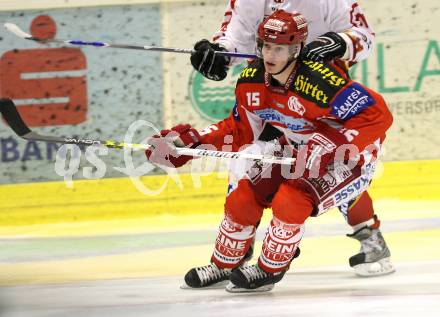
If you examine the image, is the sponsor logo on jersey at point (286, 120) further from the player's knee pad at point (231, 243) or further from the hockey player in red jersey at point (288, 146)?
the player's knee pad at point (231, 243)

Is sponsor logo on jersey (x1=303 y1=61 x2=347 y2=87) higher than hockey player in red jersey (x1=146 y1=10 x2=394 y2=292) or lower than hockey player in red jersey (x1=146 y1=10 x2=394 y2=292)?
higher

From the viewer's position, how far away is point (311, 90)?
3.50m

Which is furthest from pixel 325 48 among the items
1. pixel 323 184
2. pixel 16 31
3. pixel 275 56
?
pixel 16 31

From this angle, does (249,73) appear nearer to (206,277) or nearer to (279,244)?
(279,244)

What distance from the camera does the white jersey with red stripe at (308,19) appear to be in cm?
396

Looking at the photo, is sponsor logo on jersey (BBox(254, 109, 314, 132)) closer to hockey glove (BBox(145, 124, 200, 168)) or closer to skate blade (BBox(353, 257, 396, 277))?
hockey glove (BBox(145, 124, 200, 168))

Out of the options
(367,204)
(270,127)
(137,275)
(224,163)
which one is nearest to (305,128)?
(270,127)

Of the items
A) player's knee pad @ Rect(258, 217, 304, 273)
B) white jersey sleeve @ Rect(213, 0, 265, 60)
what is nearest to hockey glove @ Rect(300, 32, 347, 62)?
white jersey sleeve @ Rect(213, 0, 265, 60)

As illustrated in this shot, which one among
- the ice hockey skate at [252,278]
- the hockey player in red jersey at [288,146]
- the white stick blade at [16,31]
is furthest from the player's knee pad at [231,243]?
the white stick blade at [16,31]

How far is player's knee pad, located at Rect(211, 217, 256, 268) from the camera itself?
11.9 feet

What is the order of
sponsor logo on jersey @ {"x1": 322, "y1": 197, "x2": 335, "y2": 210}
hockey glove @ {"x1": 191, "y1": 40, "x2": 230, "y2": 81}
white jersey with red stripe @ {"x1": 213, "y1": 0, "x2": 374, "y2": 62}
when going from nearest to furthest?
sponsor logo on jersey @ {"x1": 322, "y1": 197, "x2": 335, "y2": 210} → hockey glove @ {"x1": 191, "y1": 40, "x2": 230, "y2": 81} → white jersey with red stripe @ {"x1": 213, "y1": 0, "x2": 374, "y2": 62}

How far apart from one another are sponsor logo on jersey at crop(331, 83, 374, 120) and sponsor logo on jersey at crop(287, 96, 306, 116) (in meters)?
0.12

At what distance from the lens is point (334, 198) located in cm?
356

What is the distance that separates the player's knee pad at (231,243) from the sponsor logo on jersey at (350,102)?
1.72 feet
